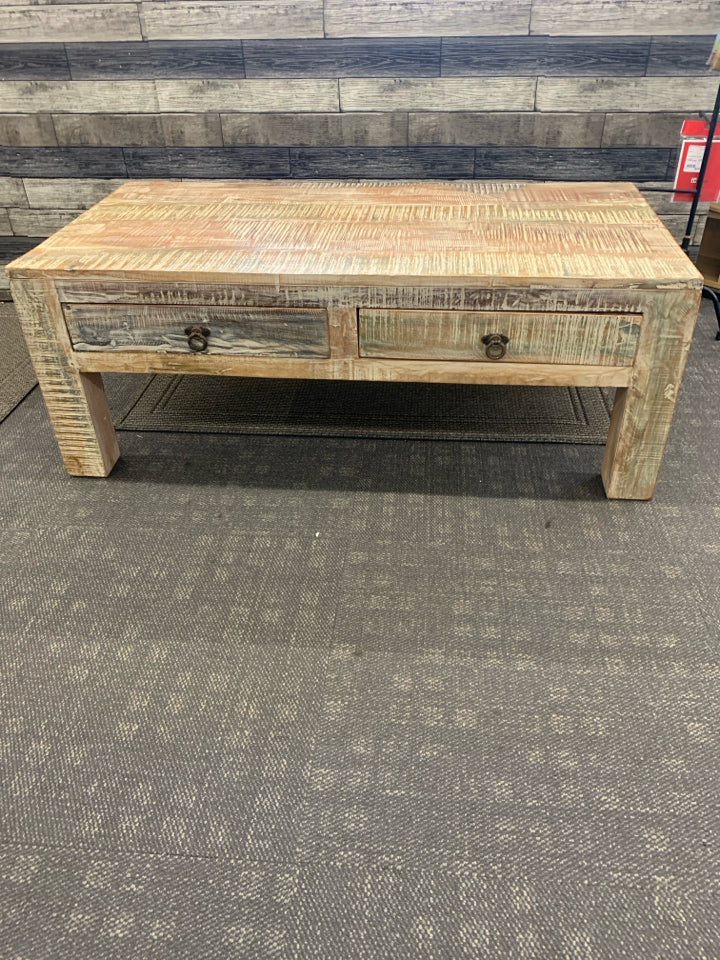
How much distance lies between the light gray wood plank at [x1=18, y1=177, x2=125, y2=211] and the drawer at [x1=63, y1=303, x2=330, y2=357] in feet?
3.76

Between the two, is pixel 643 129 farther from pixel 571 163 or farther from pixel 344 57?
pixel 344 57

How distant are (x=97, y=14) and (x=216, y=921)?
2.42 m

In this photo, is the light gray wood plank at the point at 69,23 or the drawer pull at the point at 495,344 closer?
the drawer pull at the point at 495,344

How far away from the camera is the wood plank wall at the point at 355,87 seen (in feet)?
7.14

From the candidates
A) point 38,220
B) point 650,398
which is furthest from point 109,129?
point 650,398

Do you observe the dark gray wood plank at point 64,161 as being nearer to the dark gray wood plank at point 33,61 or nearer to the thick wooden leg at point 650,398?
the dark gray wood plank at point 33,61

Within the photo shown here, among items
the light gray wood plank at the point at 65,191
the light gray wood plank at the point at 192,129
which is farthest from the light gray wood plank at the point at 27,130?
the light gray wood plank at the point at 192,129

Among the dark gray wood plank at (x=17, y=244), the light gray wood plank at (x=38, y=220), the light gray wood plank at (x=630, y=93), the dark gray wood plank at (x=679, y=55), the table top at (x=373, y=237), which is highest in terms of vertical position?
the dark gray wood plank at (x=679, y=55)

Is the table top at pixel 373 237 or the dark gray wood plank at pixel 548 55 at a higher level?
the dark gray wood plank at pixel 548 55

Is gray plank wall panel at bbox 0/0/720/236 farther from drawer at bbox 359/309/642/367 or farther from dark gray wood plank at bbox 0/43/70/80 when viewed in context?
drawer at bbox 359/309/642/367

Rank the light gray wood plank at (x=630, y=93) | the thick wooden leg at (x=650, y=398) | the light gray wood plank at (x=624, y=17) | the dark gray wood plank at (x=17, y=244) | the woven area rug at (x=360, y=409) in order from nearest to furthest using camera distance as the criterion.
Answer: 1. the thick wooden leg at (x=650, y=398)
2. the woven area rug at (x=360, y=409)
3. the light gray wood plank at (x=624, y=17)
4. the light gray wood plank at (x=630, y=93)
5. the dark gray wood plank at (x=17, y=244)

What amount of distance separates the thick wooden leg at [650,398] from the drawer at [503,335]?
37 mm

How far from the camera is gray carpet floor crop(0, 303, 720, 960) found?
0.99 m

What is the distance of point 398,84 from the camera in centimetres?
228
